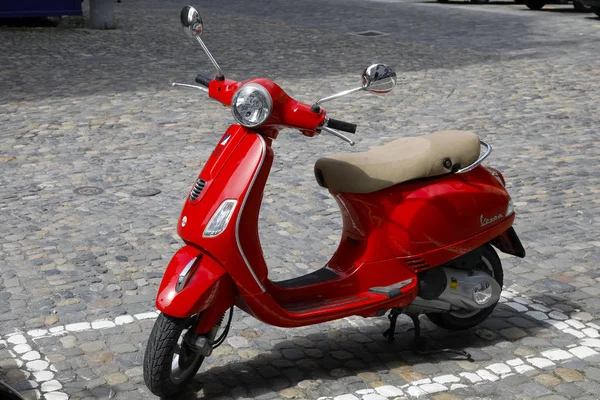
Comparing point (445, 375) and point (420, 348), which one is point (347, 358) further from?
point (445, 375)

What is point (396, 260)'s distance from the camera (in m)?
4.65

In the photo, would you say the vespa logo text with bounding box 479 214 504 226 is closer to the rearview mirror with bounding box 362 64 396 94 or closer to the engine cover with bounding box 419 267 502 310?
the engine cover with bounding box 419 267 502 310

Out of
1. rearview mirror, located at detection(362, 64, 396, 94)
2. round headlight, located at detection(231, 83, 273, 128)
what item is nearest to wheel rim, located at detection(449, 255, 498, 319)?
rearview mirror, located at detection(362, 64, 396, 94)

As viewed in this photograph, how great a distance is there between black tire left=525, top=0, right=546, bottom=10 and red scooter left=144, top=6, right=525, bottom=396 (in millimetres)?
17915

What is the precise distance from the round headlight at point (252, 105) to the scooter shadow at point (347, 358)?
1162 mm

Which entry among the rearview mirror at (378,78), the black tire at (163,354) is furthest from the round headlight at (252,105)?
the black tire at (163,354)

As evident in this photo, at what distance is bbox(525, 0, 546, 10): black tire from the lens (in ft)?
72.2

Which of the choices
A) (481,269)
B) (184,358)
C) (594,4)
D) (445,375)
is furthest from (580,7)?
(184,358)

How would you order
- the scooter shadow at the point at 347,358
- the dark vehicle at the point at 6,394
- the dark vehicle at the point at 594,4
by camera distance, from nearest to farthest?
the dark vehicle at the point at 6,394, the scooter shadow at the point at 347,358, the dark vehicle at the point at 594,4

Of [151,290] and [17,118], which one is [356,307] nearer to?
[151,290]

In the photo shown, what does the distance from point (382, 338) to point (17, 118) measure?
6.21 metres

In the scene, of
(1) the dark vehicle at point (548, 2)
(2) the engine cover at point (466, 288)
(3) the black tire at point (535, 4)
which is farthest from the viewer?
(3) the black tire at point (535, 4)

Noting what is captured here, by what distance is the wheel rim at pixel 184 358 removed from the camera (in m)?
4.22

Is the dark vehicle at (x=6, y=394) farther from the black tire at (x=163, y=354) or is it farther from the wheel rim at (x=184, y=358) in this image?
the wheel rim at (x=184, y=358)
